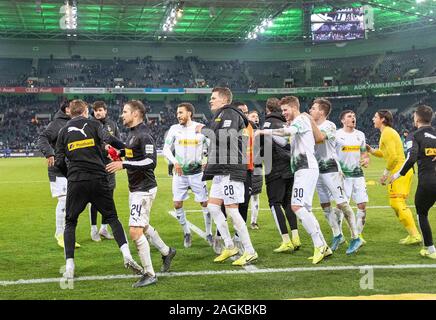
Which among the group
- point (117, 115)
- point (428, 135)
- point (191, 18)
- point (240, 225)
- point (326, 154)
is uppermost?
point (191, 18)

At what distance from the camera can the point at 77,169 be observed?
6047mm

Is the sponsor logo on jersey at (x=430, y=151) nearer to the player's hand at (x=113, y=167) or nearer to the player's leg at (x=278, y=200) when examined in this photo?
the player's leg at (x=278, y=200)

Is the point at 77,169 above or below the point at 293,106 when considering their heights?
below

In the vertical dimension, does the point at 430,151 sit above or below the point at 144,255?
above

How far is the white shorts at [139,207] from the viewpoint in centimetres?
588

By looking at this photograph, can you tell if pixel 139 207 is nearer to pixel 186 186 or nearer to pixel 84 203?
pixel 84 203

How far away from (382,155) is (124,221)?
19.4 ft

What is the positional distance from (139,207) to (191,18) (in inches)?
1690

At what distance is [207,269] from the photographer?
6.52m

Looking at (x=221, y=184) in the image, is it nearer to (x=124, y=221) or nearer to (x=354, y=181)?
(x=354, y=181)

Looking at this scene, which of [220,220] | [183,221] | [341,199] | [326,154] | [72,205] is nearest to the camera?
[72,205]

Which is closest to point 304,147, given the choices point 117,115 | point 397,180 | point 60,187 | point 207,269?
point 207,269

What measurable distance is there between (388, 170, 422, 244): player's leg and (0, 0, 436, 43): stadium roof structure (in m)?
33.9
